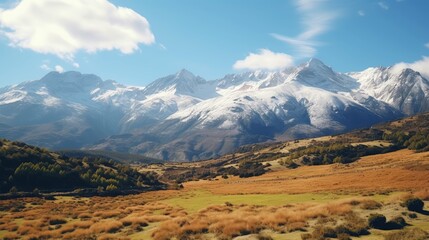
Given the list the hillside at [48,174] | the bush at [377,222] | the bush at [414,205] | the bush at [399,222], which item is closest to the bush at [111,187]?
the hillside at [48,174]

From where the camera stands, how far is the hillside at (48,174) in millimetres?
76750

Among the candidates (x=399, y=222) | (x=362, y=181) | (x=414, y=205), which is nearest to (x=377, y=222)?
(x=399, y=222)

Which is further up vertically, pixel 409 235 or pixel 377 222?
pixel 377 222

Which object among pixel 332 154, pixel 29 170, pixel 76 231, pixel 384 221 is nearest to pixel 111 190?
pixel 29 170

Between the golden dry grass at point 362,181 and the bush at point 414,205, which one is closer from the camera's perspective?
the bush at point 414,205

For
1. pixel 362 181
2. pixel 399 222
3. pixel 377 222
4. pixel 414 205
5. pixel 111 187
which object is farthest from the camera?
pixel 111 187

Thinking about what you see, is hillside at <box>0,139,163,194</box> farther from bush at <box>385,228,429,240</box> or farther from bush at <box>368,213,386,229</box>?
bush at <box>385,228,429,240</box>

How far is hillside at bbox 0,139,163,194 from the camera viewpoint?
7675 cm

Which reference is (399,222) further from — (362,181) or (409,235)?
(362,181)

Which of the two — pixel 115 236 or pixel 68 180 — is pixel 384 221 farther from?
pixel 68 180

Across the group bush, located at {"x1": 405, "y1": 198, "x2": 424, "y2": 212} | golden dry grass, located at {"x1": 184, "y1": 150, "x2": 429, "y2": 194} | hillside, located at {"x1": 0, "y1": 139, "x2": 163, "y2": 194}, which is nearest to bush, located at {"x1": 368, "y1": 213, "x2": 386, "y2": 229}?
bush, located at {"x1": 405, "y1": 198, "x2": 424, "y2": 212}

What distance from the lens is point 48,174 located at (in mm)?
82312

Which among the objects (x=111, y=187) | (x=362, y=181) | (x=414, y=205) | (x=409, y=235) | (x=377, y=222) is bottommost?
(x=409, y=235)

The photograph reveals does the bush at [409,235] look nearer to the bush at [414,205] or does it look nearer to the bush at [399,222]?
the bush at [399,222]
